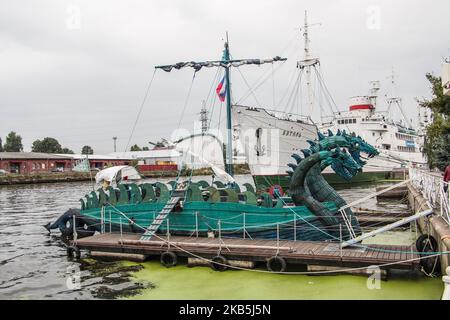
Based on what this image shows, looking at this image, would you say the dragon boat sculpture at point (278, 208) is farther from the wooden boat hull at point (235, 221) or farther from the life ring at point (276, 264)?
the life ring at point (276, 264)

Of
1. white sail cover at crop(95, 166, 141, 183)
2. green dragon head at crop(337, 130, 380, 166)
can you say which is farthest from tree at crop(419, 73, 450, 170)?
white sail cover at crop(95, 166, 141, 183)

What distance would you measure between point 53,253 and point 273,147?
28.5 metres

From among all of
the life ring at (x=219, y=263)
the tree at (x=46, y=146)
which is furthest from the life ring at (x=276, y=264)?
the tree at (x=46, y=146)

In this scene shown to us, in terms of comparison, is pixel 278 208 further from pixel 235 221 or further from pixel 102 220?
pixel 102 220

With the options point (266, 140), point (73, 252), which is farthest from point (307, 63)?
point (73, 252)

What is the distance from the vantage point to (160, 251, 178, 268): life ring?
15.7 metres

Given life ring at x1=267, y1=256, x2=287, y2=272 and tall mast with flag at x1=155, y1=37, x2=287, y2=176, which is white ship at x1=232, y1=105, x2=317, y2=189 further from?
life ring at x1=267, y1=256, x2=287, y2=272

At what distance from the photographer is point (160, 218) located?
18.0 metres

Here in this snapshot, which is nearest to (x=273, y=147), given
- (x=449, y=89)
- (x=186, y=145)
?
(x=186, y=145)

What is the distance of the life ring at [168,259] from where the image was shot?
15727 mm

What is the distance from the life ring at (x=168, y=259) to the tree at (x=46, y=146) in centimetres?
13268

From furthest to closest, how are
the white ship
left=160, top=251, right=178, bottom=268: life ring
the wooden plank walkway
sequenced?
the white ship < left=160, top=251, right=178, bottom=268: life ring < the wooden plank walkway

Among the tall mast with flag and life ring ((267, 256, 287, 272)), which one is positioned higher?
the tall mast with flag

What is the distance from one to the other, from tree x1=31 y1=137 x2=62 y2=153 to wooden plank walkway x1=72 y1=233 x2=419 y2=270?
130m
